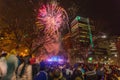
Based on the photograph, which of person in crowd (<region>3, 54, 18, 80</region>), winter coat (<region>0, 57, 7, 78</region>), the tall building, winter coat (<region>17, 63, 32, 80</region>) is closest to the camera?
person in crowd (<region>3, 54, 18, 80</region>)

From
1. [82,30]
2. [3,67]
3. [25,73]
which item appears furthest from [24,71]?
[82,30]

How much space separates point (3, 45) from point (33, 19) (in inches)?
213

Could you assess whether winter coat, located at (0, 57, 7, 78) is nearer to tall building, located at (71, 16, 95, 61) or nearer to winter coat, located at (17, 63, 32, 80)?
winter coat, located at (17, 63, 32, 80)

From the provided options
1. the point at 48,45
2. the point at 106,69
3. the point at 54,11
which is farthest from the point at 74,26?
the point at 106,69

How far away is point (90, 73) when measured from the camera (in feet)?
42.0

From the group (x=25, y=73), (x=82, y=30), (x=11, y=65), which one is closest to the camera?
(x=11, y=65)

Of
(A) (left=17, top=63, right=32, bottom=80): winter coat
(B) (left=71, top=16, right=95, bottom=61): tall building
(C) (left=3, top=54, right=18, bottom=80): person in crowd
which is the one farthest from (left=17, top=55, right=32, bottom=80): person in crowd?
(B) (left=71, top=16, right=95, bottom=61): tall building

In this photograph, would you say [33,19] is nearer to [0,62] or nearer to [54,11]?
[54,11]

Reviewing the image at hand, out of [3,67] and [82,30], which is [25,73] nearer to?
[3,67]

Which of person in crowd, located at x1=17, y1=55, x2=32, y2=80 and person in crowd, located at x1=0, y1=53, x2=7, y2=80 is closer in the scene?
person in crowd, located at x1=0, y1=53, x2=7, y2=80

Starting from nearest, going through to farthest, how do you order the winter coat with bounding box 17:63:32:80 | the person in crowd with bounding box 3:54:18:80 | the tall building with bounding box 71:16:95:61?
1. the person in crowd with bounding box 3:54:18:80
2. the winter coat with bounding box 17:63:32:80
3. the tall building with bounding box 71:16:95:61

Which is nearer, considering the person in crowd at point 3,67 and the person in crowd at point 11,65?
the person in crowd at point 11,65

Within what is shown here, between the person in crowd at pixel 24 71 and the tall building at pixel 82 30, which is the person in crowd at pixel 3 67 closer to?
the person in crowd at pixel 24 71

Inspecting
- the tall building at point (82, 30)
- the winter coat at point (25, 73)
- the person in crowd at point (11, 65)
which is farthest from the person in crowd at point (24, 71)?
the tall building at point (82, 30)
